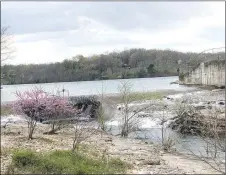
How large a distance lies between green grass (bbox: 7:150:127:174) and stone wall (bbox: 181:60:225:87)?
38.1m

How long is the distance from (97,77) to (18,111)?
202ft

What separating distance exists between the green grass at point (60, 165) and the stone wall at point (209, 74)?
3810cm

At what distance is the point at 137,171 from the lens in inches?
462

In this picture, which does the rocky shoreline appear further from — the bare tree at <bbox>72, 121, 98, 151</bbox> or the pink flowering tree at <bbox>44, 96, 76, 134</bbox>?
the pink flowering tree at <bbox>44, 96, 76, 134</bbox>

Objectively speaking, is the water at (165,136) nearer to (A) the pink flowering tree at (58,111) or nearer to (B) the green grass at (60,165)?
(A) the pink flowering tree at (58,111)

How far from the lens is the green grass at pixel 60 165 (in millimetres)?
10680

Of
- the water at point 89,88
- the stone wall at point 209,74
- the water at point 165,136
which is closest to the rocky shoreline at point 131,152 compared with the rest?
the water at point 165,136

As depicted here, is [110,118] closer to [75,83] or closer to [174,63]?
[174,63]

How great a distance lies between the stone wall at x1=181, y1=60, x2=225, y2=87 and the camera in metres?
49.0

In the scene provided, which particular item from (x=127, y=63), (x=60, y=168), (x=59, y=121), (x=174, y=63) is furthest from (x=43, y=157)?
(x=174, y=63)

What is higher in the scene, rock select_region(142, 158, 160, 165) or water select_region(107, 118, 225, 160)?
rock select_region(142, 158, 160, 165)

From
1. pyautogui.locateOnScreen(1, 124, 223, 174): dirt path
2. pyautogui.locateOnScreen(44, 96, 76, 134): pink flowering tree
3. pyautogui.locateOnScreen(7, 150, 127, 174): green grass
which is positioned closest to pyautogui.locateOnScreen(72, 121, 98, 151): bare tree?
pyautogui.locateOnScreen(1, 124, 223, 174): dirt path

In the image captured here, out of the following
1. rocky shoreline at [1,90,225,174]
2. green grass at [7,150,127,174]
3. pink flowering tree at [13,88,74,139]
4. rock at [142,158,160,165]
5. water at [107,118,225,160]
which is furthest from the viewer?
water at [107,118,225,160]

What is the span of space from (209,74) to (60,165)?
4376cm
